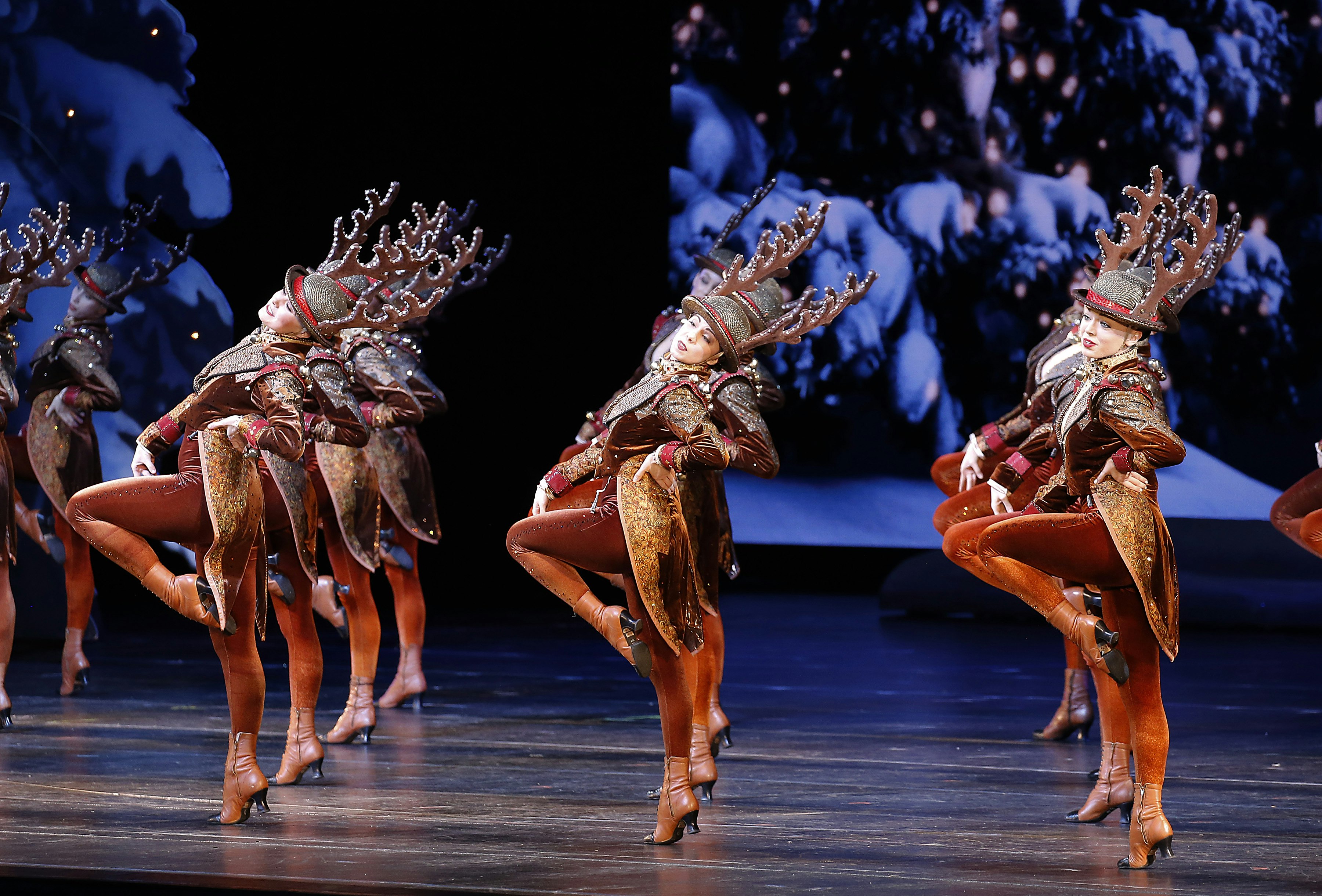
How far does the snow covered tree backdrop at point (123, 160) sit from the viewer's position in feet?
32.2

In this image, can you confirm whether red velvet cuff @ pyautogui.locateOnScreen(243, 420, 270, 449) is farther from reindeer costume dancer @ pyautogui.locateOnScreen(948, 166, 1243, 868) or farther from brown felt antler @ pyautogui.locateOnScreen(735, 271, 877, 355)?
reindeer costume dancer @ pyautogui.locateOnScreen(948, 166, 1243, 868)

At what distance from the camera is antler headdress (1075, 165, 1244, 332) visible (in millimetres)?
4453

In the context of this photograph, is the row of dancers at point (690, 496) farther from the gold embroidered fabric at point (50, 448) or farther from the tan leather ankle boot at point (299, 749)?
the gold embroidered fabric at point (50, 448)

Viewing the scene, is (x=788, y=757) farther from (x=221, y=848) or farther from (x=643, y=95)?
(x=643, y=95)

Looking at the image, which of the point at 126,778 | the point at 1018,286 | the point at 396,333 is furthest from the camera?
the point at 1018,286

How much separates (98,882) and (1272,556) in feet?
26.6

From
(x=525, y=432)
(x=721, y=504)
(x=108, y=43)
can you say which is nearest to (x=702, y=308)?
(x=721, y=504)

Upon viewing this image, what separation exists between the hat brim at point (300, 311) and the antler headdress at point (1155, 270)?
208 centimetres

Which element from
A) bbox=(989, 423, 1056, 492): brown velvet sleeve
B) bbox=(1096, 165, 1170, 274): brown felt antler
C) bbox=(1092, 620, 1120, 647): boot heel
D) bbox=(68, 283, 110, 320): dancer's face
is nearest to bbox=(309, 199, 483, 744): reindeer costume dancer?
bbox=(68, 283, 110, 320): dancer's face

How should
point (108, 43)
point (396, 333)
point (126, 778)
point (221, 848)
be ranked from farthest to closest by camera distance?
point (108, 43), point (396, 333), point (126, 778), point (221, 848)

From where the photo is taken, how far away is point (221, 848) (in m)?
4.46

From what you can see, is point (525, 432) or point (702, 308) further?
point (525, 432)

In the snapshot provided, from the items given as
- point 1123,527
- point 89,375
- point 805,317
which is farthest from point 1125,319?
point 89,375

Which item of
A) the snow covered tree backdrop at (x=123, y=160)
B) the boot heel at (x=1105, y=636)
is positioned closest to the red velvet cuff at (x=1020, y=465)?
the boot heel at (x=1105, y=636)
